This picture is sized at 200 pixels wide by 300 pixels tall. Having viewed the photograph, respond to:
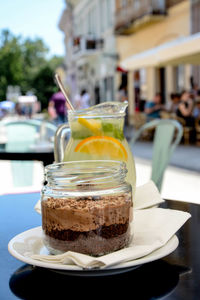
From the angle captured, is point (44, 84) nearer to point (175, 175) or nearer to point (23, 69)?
point (23, 69)

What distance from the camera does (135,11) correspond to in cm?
1642

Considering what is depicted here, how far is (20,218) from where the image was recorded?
116 cm

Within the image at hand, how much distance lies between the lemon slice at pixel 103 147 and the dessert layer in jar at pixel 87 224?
27 cm

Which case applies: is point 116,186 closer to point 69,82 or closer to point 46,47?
point 69,82

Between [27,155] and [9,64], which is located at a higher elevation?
[9,64]

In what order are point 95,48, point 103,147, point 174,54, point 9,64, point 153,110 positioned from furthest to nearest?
point 9,64
point 95,48
point 153,110
point 174,54
point 103,147

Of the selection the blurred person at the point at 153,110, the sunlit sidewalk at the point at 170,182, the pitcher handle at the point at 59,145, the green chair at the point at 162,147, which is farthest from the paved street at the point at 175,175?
the pitcher handle at the point at 59,145

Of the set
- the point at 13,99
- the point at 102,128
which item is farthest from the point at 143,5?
the point at 13,99

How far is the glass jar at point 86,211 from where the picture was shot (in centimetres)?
79

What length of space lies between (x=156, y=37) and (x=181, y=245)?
1516cm

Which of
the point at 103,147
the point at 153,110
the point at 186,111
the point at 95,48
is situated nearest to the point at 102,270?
the point at 103,147

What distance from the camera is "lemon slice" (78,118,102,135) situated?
43.3 inches

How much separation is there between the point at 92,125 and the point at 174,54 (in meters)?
7.85

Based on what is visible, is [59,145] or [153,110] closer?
[59,145]
